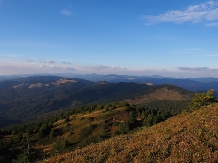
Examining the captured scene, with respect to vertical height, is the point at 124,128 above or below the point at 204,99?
below

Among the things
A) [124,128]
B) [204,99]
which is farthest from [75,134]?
[204,99]

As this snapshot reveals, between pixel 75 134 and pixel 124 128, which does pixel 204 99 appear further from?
pixel 75 134

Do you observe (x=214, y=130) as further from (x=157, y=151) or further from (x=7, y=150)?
(x=7, y=150)

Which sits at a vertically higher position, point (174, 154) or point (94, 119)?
point (174, 154)

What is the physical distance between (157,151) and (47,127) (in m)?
91.0

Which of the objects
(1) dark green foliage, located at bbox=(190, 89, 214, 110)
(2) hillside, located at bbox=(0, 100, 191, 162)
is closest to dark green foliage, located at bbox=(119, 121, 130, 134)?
(2) hillside, located at bbox=(0, 100, 191, 162)

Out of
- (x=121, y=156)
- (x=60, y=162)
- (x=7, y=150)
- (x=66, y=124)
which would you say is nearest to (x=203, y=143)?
(x=121, y=156)

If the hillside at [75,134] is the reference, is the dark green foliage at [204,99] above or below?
above

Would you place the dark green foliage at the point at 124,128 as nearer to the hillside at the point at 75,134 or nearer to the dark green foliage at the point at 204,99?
the hillside at the point at 75,134

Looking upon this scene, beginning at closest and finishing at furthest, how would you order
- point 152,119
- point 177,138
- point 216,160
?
point 216,160, point 177,138, point 152,119

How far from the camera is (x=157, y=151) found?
13.0 meters

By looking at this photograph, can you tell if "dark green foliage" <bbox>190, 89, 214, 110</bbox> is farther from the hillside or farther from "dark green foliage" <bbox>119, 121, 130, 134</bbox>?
"dark green foliage" <bbox>119, 121, 130, 134</bbox>

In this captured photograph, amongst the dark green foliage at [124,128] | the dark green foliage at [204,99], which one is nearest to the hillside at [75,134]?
the dark green foliage at [124,128]

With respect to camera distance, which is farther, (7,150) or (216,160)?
(7,150)
